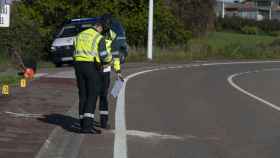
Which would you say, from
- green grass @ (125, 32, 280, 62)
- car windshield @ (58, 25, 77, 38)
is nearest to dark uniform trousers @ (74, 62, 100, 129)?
car windshield @ (58, 25, 77, 38)

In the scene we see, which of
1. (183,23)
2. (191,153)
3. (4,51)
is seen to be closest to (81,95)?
(191,153)

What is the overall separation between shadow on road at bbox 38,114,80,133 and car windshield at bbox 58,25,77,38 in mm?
17650

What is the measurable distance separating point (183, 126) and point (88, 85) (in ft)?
7.03

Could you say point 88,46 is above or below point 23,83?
above

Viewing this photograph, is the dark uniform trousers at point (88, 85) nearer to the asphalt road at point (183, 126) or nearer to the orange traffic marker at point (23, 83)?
the asphalt road at point (183, 126)

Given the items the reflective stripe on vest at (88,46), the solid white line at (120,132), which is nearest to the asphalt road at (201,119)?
the solid white line at (120,132)

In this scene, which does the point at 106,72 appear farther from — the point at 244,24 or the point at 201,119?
the point at 244,24

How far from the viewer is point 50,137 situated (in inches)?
413

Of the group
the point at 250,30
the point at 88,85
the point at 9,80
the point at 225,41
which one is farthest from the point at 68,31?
the point at 250,30

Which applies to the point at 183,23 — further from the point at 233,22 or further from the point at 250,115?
the point at 233,22

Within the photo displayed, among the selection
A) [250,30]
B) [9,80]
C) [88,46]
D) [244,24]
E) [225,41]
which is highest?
[244,24]

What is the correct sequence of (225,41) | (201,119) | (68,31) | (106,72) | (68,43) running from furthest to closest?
(225,41) < (68,31) < (68,43) < (201,119) < (106,72)

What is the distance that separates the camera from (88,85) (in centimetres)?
1112

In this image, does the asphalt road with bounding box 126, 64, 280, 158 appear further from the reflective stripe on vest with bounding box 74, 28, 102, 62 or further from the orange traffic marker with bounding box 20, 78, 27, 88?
the orange traffic marker with bounding box 20, 78, 27, 88
